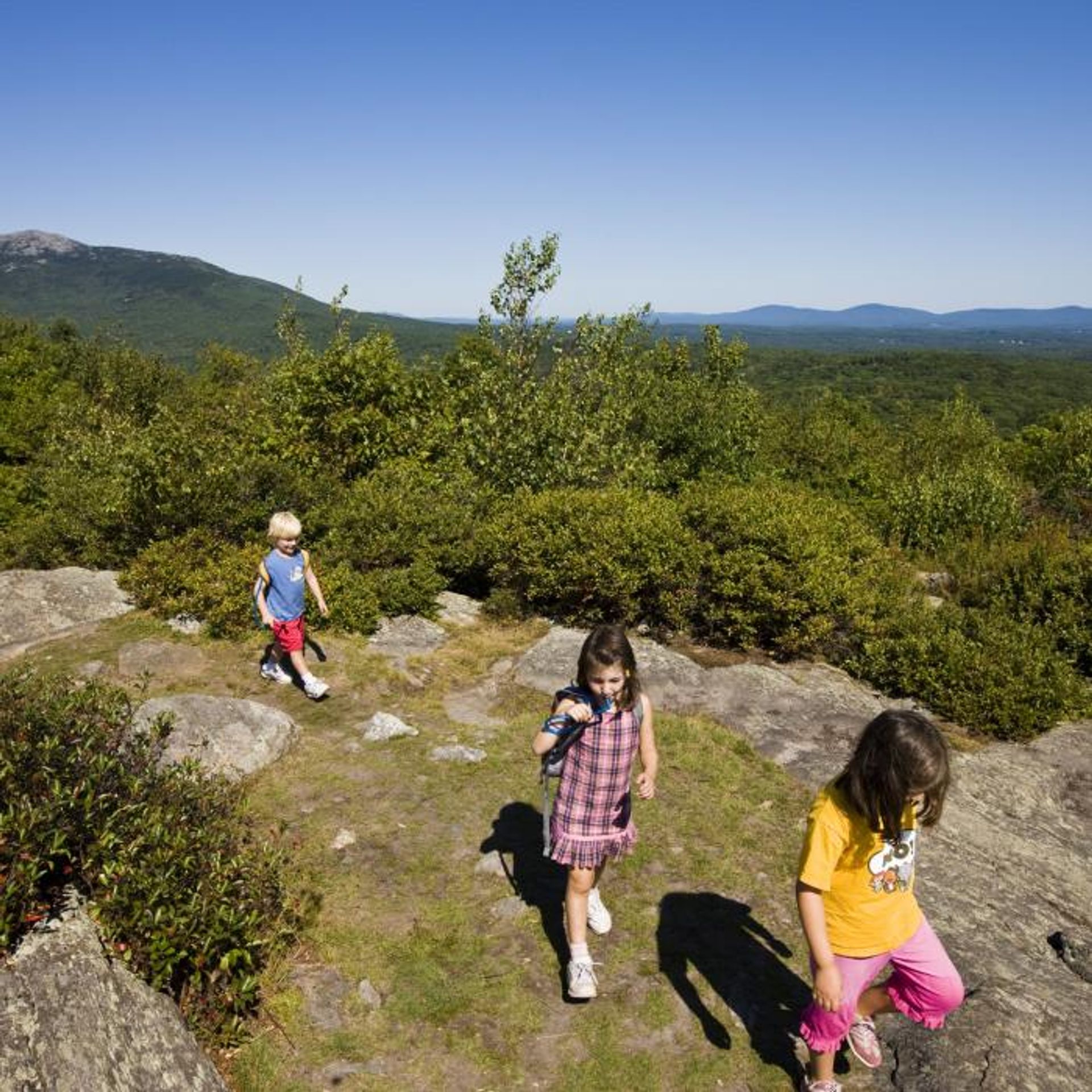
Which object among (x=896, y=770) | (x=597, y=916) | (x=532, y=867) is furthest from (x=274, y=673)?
(x=896, y=770)

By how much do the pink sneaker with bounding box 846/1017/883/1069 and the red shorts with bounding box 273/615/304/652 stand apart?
729cm

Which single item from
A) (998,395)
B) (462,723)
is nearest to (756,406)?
(462,723)

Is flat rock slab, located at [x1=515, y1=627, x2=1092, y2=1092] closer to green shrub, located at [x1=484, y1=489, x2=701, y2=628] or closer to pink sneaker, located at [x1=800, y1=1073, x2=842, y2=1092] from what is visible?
pink sneaker, located at [x1=800, y1=1073, x2=842, y2=1092]

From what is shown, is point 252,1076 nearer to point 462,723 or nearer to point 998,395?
point 462,723

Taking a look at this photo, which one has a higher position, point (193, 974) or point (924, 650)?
point (193, 974)

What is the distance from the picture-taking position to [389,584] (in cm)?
1280

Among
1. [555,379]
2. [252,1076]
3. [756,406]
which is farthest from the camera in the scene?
[756,406]

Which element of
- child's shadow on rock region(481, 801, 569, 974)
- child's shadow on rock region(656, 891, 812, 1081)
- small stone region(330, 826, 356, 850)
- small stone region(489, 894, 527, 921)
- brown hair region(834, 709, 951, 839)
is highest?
brown hair region(834, 709, 951, 839)

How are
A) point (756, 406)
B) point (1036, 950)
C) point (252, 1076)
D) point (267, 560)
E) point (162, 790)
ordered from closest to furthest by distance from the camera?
point (252, 1076) → point (162, 790) → point (1036, 950) → point (267, 560) → point (756, 406)

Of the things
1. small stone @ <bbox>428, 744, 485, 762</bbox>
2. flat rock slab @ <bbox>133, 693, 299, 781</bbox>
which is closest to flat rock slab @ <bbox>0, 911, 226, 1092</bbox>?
flat rock slab @ <bbox>133, 693, 299, 781</bbox>

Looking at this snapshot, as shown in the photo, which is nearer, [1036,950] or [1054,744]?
[1036,950]

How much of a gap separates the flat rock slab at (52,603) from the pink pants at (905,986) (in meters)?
11.8

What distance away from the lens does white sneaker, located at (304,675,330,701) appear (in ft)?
31.4

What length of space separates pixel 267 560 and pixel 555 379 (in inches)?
504
